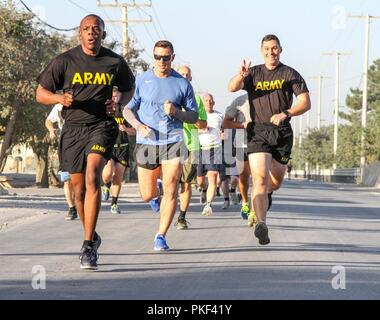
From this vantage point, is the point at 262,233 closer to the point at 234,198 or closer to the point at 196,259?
the point at 196,259

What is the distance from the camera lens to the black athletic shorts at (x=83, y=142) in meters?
9.62

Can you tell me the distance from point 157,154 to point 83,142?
1.65 m

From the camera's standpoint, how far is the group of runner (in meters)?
9.61

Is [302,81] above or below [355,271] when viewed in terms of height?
above

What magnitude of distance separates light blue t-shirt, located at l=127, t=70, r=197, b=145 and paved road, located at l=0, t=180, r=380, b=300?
4.08 ft

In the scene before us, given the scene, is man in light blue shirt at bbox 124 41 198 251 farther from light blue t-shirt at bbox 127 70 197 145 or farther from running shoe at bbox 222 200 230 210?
running shoe at bbox 222 200 230 210

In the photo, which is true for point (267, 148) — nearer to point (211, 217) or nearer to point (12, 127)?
point (211, 217)

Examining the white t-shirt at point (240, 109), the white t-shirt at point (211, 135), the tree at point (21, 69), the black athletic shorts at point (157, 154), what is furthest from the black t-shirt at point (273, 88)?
the tree at point (21, 69)

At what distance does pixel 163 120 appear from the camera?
1124 cm

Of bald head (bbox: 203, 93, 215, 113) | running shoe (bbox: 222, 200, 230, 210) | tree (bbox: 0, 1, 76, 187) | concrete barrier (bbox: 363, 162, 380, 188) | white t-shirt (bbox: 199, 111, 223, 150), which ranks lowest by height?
running shoe (bbox: 222, 200, 230, 210)

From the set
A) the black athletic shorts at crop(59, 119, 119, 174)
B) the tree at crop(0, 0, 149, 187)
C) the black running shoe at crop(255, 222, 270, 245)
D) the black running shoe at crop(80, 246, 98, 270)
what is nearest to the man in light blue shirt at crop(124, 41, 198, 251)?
the black running shoe at crop(255, 222, 270, 245)

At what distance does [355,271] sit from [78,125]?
2.88 m

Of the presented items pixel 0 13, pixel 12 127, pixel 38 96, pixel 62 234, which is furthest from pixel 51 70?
pixel 12 127

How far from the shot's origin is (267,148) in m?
11.5
